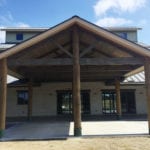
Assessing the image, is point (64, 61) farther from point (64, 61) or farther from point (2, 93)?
point (2, 93)

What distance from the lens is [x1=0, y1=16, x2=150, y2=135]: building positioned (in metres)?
11.2

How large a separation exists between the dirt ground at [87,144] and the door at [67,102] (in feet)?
36.1

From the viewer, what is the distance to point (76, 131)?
35.0ft

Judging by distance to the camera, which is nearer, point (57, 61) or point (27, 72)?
point (57, 61)

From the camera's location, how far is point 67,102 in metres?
21.4

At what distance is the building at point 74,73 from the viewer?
440 inches

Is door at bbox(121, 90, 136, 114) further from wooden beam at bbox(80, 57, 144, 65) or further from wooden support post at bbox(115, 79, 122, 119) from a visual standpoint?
wooden beam at bbox(80, 57, 144, 65)

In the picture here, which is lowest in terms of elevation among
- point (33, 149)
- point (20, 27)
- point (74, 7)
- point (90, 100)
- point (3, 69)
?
point (33, 149)

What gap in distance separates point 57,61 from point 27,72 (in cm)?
537

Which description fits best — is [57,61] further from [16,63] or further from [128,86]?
[128,86]

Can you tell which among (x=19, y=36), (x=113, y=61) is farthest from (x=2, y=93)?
(x=19, y=36)

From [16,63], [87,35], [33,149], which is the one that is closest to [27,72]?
[16,63]

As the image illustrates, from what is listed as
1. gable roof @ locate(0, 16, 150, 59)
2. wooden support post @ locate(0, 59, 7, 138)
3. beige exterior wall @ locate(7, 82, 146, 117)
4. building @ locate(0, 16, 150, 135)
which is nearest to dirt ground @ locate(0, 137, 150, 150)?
building @ locate(0, 16, 150, 135)

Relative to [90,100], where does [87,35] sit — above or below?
above
